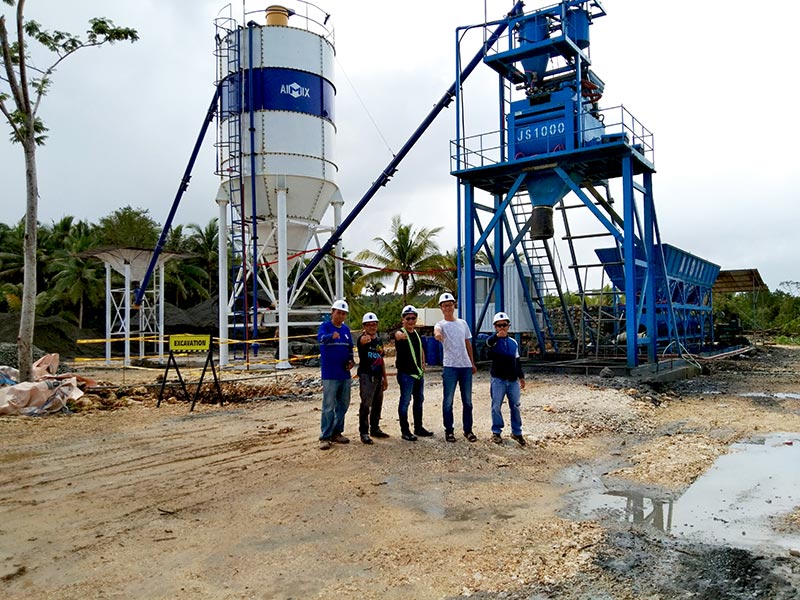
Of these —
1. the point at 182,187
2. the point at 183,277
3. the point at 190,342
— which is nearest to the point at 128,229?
the point at 183,277

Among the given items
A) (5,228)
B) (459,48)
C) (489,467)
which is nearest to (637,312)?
(459,48)

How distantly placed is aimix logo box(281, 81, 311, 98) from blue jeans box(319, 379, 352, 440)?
48.4 ft

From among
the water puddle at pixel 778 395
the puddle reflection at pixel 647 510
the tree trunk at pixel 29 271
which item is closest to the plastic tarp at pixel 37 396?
the tree trunk at pixel 29 271

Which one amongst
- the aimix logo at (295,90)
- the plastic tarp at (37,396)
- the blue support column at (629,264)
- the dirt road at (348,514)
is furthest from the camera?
the aimix logo at (295,90)

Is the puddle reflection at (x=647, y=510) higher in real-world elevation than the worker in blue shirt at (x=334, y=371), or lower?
lower

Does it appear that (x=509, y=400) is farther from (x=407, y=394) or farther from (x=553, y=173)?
(x=553, y=173)

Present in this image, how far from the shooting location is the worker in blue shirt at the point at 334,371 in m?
7.59

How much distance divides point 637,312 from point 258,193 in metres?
11.7

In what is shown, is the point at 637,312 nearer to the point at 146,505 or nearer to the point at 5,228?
the point at 146,505

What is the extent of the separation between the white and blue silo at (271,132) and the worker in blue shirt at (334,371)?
12.1m

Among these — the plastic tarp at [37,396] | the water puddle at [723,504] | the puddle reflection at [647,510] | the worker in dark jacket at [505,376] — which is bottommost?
the puddle reflection at [647,510]

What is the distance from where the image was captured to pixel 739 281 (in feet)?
105

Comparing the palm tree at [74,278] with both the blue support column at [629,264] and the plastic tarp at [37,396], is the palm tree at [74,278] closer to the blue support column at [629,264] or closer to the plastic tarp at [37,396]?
the plastic tarp at [37,396]

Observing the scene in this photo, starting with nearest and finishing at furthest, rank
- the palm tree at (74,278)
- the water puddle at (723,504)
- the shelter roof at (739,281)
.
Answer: the water puddle at (723,504)
the shelter roof at (739,281)
the palm tree at (74,278)
